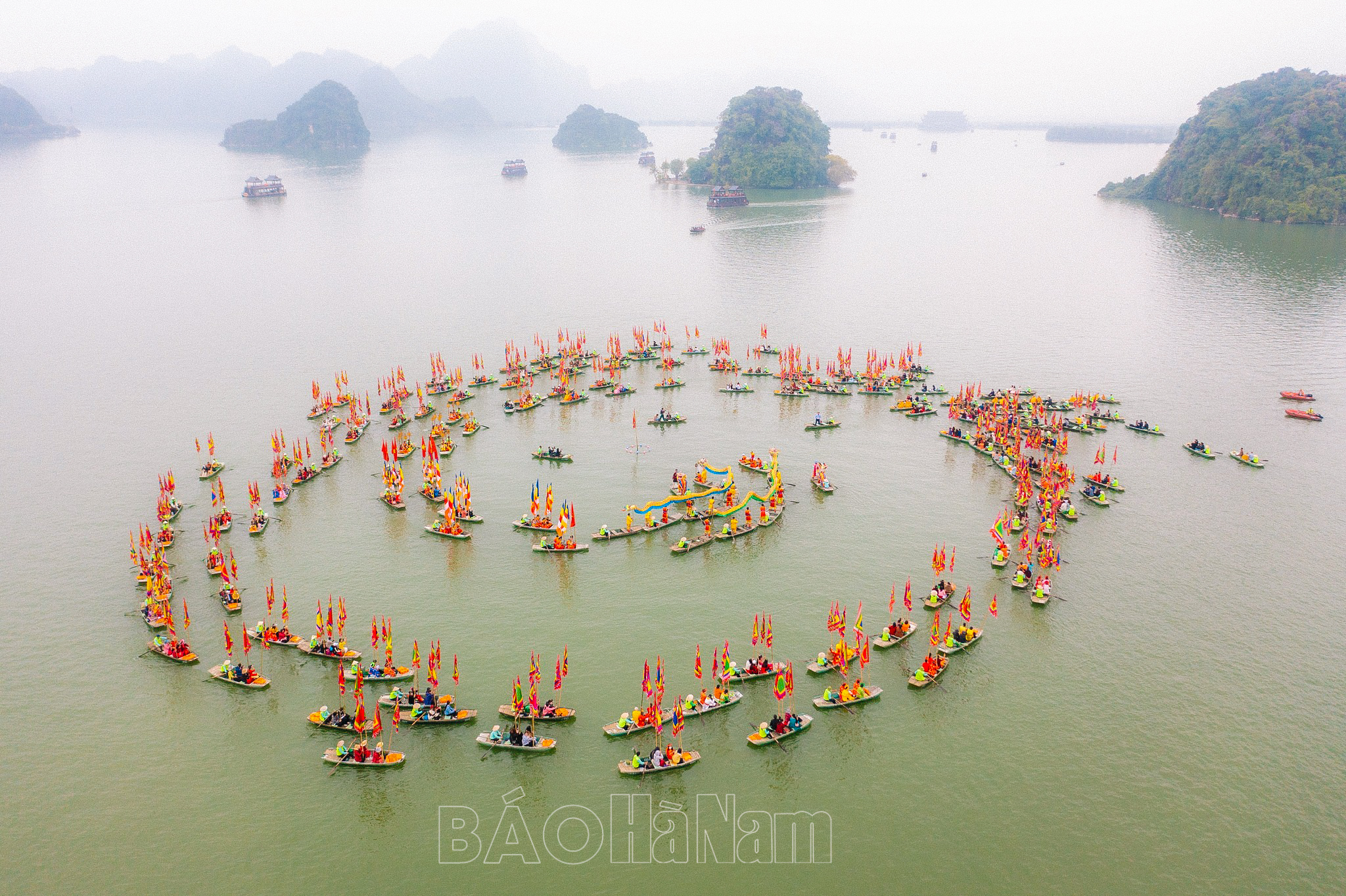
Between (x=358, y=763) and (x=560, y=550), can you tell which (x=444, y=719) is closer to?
(x=358, y=763)

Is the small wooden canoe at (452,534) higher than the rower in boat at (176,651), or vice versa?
the small wooden canoe at (452,534)

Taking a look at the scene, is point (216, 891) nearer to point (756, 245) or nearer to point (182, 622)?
point (182, 622)

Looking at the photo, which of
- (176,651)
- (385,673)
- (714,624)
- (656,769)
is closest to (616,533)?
(714,624)

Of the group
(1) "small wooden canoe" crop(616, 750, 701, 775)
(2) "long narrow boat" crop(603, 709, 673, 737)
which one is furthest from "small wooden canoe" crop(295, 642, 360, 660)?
(1) "small wooden canoe" crop(616, 750, 701, 775)

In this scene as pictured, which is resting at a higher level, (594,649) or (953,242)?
(953,242)

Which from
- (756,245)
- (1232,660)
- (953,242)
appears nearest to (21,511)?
(1232,660)

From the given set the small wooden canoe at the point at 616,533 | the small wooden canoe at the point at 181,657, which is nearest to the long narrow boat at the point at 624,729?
the small wooden canoe at the point at 616,533

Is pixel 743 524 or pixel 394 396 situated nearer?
pixel 743 524

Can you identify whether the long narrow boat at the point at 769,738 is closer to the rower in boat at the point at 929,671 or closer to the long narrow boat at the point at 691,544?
the rower in boat at the point at 929,671
